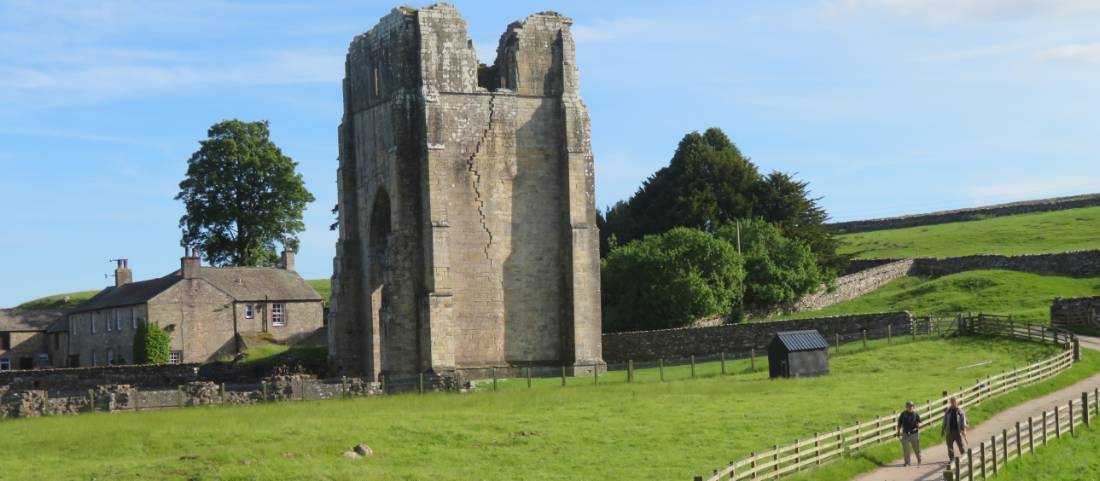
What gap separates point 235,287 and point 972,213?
57780 mm

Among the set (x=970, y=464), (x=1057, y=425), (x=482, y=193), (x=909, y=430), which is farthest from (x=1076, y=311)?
(x=970, y=464)

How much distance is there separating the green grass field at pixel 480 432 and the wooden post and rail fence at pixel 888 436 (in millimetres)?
1579

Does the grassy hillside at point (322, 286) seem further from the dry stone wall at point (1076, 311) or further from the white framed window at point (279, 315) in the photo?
the dry stone wall at point (1076, 311)

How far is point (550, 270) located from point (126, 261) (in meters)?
34.2

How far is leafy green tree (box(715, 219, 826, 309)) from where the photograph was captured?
77125 millimetres

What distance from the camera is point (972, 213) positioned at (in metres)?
115

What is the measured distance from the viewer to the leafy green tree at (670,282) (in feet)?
232

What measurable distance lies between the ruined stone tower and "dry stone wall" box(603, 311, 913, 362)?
4018 millimetres

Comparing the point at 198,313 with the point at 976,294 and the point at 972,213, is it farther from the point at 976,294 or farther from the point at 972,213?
the point at 972,213

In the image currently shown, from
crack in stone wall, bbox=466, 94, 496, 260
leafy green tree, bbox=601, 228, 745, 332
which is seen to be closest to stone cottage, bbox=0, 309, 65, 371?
leafy green tree, bbox=601, 228, 745, 332

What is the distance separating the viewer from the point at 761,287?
76562mm

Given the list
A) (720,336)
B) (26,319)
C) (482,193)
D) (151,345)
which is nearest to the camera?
(482,193)

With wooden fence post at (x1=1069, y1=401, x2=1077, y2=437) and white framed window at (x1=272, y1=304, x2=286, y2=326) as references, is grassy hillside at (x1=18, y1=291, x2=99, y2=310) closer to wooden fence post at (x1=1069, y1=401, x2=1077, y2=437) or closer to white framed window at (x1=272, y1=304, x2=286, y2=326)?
white framed window at (x1=272, y1=304, x2=286, y2=326)

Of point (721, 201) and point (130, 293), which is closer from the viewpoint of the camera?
point (130, 293)
